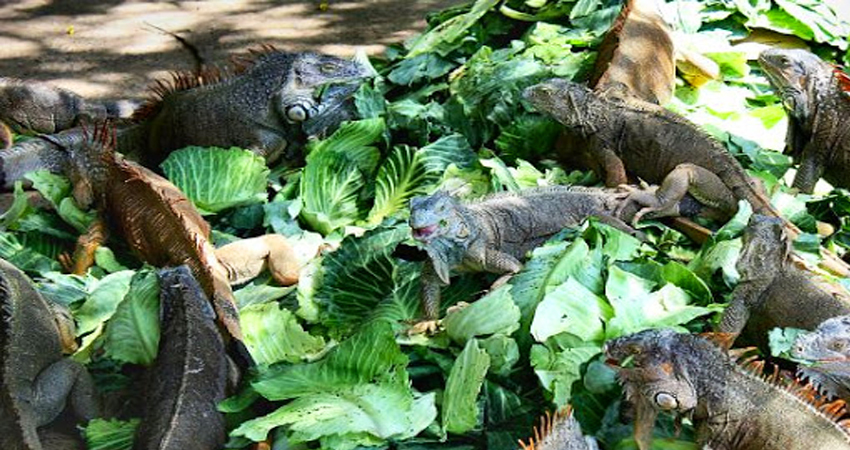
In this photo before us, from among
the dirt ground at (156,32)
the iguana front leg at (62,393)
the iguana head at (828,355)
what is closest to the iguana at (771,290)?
the iguana head at (828,355)

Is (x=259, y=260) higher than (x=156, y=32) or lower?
higher

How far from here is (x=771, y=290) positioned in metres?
3.88

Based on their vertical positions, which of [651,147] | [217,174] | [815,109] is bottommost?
[217,174]

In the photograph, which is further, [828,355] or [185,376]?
[185,376]

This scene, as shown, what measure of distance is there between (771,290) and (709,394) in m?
0.69

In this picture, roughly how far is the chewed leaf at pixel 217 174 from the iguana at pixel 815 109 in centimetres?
226

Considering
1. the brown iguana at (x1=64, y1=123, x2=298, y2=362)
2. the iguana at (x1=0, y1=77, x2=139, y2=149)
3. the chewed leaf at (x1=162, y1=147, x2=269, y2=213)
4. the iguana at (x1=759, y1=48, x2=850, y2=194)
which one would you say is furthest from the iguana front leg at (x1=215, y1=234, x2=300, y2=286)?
the iguana at (x1=759, y1=48, x2=850, y2=194)

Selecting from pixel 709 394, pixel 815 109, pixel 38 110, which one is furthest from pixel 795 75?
pixel 38 110

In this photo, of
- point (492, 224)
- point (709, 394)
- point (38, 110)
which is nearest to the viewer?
point (709, 394)

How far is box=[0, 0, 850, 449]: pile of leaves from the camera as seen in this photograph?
3.56 metres

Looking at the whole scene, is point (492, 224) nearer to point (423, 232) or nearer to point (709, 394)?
point (423, 232)

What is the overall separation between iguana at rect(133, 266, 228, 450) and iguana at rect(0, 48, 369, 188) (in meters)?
1.74

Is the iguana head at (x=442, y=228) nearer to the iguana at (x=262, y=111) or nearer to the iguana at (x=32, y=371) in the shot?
the iguana at (x=32, y=371)

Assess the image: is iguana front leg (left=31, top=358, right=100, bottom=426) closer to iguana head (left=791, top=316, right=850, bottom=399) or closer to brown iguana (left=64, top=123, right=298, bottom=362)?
brown iguana (left=64, top=123, right=298, bottom=362)
